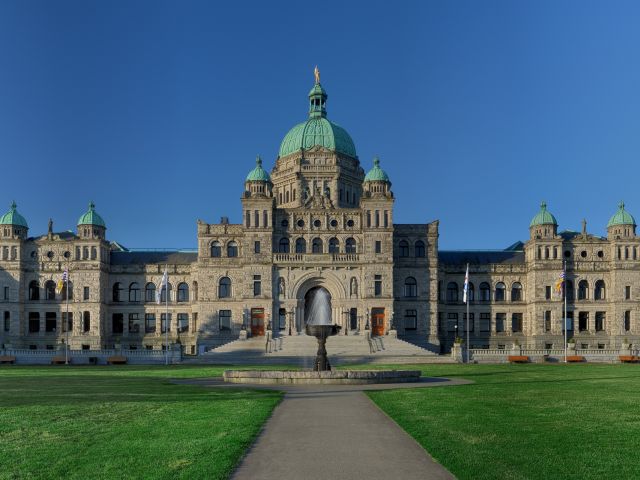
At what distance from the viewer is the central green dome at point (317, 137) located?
10388 centimetres

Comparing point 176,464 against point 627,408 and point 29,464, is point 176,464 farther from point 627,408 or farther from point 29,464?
point 627,408

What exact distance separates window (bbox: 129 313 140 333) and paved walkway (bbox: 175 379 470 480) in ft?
241

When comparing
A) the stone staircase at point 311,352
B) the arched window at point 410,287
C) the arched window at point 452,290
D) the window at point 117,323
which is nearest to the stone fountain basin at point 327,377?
the stone staircase at point 311,352

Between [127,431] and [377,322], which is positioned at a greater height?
[127,431]

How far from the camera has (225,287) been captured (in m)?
95.6

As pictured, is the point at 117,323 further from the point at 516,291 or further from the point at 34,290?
the point at 516,291

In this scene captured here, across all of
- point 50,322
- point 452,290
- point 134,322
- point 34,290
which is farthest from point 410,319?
point 34,290

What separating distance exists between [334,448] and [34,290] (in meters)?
85.9

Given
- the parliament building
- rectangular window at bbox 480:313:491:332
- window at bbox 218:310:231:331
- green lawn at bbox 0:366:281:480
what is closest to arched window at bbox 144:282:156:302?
the parliament building

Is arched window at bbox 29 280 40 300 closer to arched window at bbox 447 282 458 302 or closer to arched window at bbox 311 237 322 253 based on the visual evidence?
arched window at bbox 311 237 322 253

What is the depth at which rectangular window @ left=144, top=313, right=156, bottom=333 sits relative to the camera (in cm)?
10043

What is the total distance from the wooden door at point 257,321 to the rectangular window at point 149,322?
15.7 metres

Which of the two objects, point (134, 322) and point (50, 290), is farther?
point (134, 322)

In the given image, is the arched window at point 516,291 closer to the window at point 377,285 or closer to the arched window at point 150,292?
the window at point 377,285
